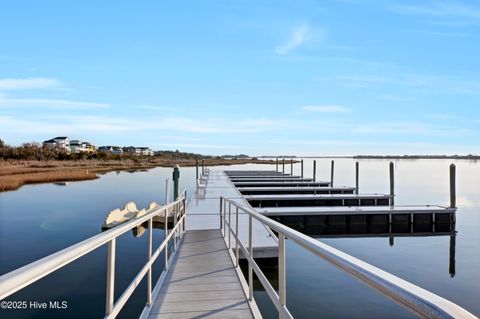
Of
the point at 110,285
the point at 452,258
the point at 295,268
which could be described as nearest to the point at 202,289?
the point at 110,285

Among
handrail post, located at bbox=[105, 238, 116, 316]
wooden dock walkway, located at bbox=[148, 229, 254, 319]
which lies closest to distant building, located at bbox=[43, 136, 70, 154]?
wooden dock walkway, located at bbox=[148, 229, 254, 319]

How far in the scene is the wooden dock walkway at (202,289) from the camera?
399 cm

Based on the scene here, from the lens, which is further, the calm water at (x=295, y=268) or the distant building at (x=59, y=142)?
the distant building at (x=59, y=142)

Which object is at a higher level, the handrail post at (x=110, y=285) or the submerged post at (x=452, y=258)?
the handrail post at (x=110, y=285)

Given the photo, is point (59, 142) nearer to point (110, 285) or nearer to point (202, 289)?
point (202, 289)

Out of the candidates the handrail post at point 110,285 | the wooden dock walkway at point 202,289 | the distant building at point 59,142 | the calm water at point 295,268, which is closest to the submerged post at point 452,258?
the calm water at point 295,268

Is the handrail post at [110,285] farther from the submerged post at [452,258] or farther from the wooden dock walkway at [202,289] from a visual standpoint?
the submerged post at [452,258]

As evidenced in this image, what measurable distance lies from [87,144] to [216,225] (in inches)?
6073

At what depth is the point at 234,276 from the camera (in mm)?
Result: 5297

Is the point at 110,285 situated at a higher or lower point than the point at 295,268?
higher

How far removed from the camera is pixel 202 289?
475 cm

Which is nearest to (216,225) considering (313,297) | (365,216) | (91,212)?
(313,297)

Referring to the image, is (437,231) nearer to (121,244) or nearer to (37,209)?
(121,244)

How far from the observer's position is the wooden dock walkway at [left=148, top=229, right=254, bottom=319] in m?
3.99
